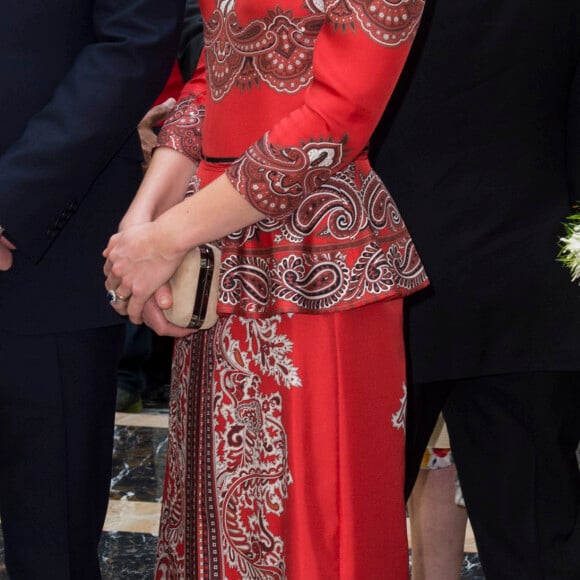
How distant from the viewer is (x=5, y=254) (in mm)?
1739

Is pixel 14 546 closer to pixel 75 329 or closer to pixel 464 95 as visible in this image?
pixel 75 329

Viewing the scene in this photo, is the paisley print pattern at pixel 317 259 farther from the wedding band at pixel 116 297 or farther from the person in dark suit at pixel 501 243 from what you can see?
the person in dark suit at pixel 501 243

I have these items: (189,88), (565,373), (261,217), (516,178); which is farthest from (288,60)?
(565,373)

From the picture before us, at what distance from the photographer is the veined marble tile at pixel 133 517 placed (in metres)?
3.12

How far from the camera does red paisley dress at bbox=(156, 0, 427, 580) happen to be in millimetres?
1326

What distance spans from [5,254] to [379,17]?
2.53ft

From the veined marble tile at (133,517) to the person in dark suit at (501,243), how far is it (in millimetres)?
1470

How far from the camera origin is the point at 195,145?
1.64 m

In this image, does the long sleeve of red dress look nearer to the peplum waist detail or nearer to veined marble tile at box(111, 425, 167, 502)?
the peplum waist detail

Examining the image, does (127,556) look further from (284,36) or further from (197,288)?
(284,36)

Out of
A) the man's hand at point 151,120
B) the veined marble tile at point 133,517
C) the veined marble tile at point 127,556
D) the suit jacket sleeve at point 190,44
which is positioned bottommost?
the veined marble tile at point 127,556

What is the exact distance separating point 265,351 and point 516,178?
54cm

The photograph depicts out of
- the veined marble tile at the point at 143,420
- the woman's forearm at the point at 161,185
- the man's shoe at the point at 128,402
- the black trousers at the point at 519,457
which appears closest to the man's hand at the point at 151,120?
the woman's forearm at the point at 161,185

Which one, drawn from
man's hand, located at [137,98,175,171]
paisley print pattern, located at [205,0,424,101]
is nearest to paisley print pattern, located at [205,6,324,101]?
paisley print pattern, located at [205,0,424,101]
